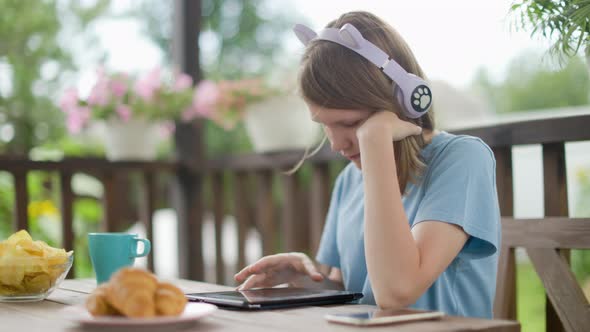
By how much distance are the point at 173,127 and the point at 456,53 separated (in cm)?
143

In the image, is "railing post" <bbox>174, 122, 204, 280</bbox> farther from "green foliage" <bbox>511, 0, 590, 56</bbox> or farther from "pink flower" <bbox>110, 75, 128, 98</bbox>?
"green foliage" <bbox>511, 0, 590, 56</bbox>

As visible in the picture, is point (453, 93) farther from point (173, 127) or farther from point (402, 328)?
point (402, 328)

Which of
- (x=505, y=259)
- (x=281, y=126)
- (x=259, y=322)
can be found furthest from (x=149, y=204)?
(x=259, y=322)

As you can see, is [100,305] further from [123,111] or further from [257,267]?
[123,111]

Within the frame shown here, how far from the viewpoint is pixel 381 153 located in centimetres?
123

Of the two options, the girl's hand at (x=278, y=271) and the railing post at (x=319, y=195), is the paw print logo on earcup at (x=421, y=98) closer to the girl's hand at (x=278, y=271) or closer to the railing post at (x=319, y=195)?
the girl's hand at (x=278, y=271)

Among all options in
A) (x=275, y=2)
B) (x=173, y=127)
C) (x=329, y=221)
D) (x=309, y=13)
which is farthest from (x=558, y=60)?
(x=275, y=2)

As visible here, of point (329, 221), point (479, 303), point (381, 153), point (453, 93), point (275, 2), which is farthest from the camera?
point (453, 93)

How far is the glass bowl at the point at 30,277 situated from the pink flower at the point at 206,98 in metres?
1.61

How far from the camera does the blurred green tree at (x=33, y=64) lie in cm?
291

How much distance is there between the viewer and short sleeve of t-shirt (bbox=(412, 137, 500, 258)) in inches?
49.0

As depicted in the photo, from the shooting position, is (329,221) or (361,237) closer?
(361,237)

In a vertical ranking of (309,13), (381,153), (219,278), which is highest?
(309,13)

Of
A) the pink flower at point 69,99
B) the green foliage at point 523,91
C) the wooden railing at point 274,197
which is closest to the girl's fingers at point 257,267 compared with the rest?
the wooden railing at point 274,197
